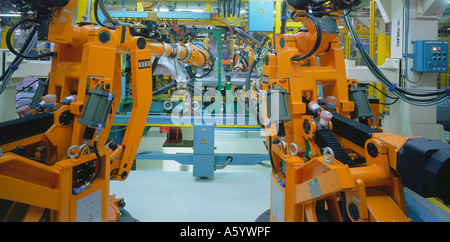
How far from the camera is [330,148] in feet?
6.93

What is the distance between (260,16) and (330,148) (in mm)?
4143

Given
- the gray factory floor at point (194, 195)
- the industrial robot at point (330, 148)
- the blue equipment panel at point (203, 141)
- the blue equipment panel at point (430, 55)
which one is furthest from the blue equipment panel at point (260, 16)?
the gray factory floor at point (194, 195)

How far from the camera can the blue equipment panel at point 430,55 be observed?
384 centimetres

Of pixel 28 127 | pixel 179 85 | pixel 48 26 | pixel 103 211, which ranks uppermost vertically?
pixel 48 26

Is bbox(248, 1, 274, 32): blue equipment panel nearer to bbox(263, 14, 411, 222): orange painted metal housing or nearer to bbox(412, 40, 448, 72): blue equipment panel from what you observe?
bbox(263, 14, 411, 222): orange painted metal housing

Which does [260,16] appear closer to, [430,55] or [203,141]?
[203,141]

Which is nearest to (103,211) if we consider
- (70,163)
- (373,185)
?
(70,163)

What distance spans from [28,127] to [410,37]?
4.56 metres

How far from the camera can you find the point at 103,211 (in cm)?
295

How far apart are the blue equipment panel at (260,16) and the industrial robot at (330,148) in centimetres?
233

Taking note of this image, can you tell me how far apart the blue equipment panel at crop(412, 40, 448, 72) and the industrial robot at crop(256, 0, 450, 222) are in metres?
0.71

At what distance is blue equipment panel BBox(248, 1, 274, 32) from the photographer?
5.59 m

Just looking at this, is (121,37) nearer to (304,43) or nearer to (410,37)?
(304,43)

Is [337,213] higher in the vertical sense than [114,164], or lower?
lower
